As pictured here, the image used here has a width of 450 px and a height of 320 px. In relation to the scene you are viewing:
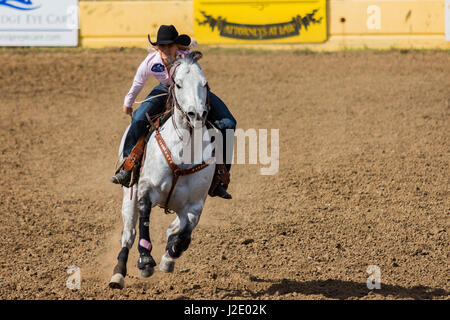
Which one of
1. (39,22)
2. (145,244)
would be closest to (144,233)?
(145,244)

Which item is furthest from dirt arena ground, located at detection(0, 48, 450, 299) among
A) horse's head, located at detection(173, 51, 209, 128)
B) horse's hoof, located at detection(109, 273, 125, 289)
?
horse's head, located at detection(173, 51, 209, 128)

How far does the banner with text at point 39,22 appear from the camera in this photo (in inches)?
720

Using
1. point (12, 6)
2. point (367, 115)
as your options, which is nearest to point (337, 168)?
point (367, 115)

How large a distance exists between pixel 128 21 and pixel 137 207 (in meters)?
11.8

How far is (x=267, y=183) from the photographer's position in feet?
38.9

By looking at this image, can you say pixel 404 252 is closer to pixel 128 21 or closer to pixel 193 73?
pixel 193 73

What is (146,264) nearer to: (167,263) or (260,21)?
(167,263)

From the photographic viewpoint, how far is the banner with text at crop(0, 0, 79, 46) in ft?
60.0

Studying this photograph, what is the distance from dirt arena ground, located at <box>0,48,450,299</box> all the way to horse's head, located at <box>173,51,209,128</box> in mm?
2346

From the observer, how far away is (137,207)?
7688mm

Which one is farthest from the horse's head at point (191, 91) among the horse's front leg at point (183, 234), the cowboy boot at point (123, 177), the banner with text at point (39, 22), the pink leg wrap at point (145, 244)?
the banner with text at point (39, 22)

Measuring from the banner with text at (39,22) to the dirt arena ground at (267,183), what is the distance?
0.41 m

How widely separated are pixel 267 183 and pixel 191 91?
5.99 meters

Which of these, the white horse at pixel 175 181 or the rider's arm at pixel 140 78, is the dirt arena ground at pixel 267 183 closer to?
the white horse at pixel 175 181
